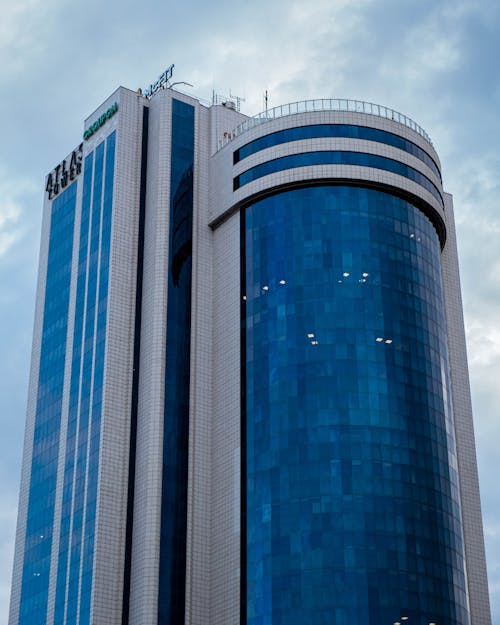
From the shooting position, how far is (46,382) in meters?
126

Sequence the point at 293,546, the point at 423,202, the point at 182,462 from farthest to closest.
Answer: the point at 423,202
the point at 182,462
the point at 293,546

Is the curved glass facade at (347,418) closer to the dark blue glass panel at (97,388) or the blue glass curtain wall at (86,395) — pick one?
the dark blue glass panel at (97,388)

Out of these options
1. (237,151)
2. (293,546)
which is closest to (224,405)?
(293,546)

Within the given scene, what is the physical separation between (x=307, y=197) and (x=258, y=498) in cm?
3266

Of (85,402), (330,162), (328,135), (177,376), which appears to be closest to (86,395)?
(85,402)

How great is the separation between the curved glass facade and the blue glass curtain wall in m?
15.2

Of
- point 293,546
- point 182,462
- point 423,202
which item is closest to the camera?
point 293,546

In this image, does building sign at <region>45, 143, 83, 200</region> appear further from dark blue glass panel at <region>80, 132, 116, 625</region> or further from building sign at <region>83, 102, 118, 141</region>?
dark blue glass panel at <region>80, 132, 116, 625</region>

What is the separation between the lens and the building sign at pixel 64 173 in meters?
134

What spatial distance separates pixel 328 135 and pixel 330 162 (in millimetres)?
3341

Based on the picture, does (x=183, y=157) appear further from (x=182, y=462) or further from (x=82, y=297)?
(x=182, y=462)

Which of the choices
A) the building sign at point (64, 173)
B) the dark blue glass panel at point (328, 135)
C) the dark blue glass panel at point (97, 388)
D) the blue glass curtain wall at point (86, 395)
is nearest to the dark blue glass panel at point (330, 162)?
the dark blue glass panel at point (328, 135)

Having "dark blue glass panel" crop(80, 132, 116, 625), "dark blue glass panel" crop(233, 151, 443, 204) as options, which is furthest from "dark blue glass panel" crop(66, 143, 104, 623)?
"dark blue glass panel" crop(233, 151, 443, 204)

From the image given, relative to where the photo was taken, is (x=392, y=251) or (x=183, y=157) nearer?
(x=392, y=251)
